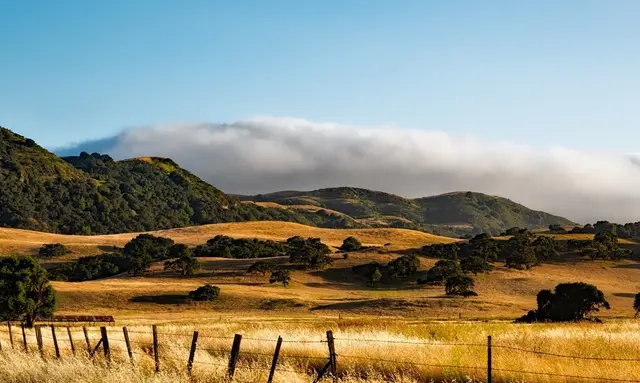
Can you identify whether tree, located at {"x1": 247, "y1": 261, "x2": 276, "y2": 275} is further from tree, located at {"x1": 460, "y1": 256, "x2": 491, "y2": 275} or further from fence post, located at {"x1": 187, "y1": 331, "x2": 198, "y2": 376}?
fence post, located at {"x1": 187, "y1": 331, "x2": 198, "y2": 376}

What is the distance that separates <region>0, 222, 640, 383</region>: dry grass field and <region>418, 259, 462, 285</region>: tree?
11.3 feet

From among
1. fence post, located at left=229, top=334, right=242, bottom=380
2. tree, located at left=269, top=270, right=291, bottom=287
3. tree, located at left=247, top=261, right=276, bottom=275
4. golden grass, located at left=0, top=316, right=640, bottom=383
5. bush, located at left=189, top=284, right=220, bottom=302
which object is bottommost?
bush, located at left=189, top=284, right=220, bottom=302

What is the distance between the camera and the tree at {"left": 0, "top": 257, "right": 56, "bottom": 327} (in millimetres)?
63312

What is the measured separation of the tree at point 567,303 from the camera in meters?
61.5

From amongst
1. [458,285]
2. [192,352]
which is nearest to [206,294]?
[458,285]

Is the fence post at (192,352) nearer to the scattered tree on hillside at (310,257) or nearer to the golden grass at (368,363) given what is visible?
the golden grass at (368,363)

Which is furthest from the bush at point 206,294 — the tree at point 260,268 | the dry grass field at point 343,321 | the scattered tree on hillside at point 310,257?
the scattered tree on hillside at point 310,257

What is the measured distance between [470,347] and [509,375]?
207 inches

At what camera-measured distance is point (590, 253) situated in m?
131

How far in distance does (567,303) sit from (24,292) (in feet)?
175

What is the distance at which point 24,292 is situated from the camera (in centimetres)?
6412

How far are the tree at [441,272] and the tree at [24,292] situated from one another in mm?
61220

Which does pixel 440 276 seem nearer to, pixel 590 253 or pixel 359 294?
pixel 359 294

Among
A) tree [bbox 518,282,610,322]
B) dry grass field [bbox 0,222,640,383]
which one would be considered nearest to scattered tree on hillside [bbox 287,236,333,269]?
dry grass field [bbox 0,222,640,383]
